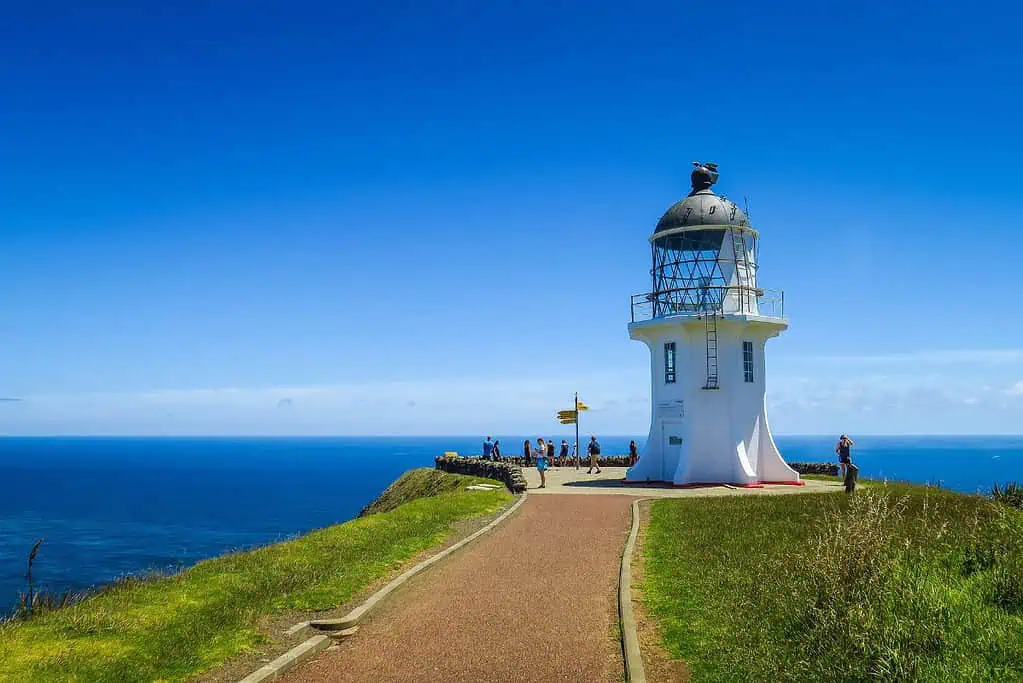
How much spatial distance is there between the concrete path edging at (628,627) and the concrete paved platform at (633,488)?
1094cm

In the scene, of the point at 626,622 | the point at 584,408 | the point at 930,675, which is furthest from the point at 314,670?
the point at 584,408

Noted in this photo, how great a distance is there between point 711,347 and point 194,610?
21.4 meters

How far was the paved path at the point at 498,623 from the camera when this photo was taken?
8266 millimetres

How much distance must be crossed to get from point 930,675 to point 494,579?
278 inches

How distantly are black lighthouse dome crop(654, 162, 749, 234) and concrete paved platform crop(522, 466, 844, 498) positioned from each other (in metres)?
9.66

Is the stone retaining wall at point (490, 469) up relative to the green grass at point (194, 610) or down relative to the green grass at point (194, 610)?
up

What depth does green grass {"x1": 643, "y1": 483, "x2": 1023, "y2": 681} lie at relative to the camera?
23.9ft

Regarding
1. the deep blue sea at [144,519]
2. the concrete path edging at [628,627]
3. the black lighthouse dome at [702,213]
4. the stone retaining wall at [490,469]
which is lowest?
the deep blue sea at [144,519]

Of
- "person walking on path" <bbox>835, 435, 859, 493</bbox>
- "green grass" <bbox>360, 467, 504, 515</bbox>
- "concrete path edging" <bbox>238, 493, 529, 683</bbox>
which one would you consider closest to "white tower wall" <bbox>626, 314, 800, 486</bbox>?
"person walking on path" <bbox>835, 435, 859, 493</bbox>

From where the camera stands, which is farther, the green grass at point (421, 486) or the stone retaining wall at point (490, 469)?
the green grass at point (421, 486)

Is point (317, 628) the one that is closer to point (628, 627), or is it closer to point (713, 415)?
point (628, 627)

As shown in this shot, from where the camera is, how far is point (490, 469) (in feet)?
104

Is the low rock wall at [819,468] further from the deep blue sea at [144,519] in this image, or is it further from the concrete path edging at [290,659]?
the concrete path edging at [290,659]

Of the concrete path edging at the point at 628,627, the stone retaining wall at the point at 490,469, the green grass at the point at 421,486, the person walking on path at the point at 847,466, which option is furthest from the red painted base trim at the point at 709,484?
the concrete path edging at the point at 628,627
